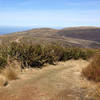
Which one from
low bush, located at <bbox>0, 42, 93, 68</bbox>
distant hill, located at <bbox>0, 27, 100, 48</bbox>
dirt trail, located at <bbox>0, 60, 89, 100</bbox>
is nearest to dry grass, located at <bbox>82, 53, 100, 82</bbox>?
dirt trail, located at <bbox>0, 60, 89, 100</bbox>

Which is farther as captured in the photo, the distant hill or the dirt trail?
the distant hill

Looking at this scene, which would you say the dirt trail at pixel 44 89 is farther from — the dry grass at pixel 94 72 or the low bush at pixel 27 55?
the low bush at pixel 27 55

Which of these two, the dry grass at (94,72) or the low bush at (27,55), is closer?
the dry grass at (94,72)

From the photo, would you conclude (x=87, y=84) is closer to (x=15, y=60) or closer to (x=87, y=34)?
(x=15, y=60)

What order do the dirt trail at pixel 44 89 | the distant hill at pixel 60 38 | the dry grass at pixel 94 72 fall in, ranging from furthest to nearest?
the distant hill at pixel 60 38 → the dry grass at pixel 94 72 → the dirt trail at pixel 44 89

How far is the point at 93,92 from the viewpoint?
486 cm

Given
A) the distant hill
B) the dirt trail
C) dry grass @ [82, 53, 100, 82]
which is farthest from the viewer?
the distant hill

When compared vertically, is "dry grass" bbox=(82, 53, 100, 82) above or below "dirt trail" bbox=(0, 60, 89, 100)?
above

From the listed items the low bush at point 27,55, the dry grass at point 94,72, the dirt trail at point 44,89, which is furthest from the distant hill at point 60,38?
the dry grass at point 94,72

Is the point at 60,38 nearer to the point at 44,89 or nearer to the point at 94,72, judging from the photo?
the point at 94,72

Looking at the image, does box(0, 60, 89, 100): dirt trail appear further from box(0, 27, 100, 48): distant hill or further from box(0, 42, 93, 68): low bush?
box(0, 27, 100, 48): distant hill

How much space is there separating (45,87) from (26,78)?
139cm

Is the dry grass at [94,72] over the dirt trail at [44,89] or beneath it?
over

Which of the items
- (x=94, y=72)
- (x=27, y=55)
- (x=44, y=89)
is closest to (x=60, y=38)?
(x=27, y=55)
